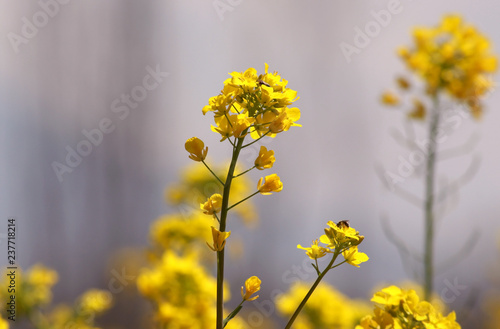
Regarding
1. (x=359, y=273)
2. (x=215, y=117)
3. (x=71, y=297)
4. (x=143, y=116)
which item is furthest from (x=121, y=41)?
(x=359, y=273)

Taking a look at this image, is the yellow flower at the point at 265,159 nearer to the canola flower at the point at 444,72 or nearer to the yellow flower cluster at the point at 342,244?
the yellow flower cluster at the point at 342,244

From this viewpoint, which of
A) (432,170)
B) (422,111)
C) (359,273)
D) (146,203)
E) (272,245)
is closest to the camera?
(432,170)

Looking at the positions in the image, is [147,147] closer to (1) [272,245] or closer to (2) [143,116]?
(2) [143,116]

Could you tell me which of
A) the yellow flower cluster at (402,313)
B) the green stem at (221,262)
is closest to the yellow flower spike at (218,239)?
the green stem at (221,262)

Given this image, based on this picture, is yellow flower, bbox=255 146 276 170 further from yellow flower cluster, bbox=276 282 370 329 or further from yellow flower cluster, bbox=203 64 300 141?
yellow flower cluster, bbox=276 282 370 329

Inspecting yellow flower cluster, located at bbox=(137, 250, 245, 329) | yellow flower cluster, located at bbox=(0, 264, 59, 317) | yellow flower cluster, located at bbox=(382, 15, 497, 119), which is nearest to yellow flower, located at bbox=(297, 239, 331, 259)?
yellow flower cluster, located at bbox=(137, 250, 245, 329)

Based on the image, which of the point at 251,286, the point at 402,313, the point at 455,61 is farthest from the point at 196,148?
the point at 455,61

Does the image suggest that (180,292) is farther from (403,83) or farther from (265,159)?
(403,83)
